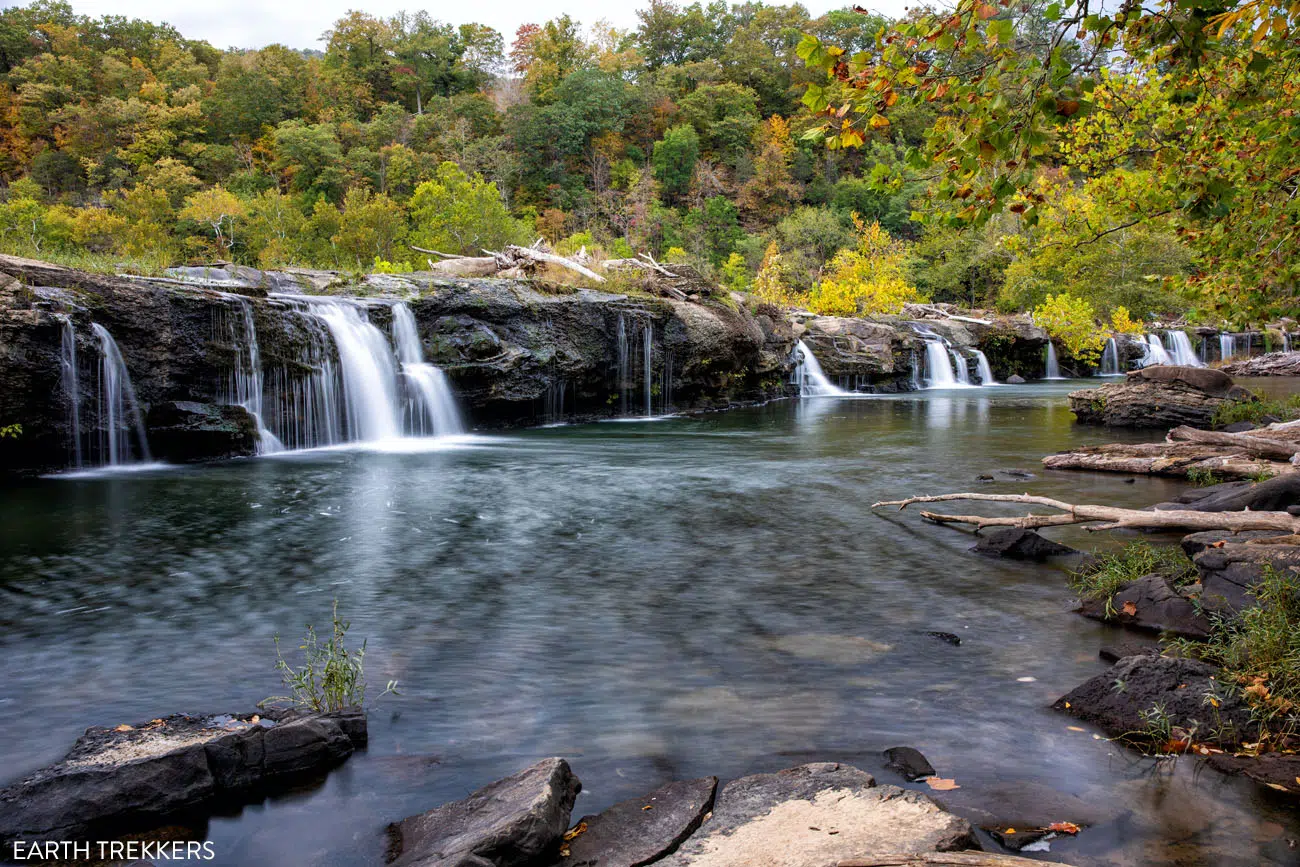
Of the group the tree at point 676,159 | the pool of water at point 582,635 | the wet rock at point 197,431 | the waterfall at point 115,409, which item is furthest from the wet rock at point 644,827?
the tree at point 676,159

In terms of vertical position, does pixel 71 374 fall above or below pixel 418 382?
Result: above

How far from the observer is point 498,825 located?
320 cm

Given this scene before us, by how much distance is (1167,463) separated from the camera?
12023mm

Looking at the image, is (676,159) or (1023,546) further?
(676,159)

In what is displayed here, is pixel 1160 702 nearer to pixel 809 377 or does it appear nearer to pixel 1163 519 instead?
pixel 1163 519

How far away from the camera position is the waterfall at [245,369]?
15.2 m

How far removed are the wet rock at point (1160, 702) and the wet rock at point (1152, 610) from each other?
1161 mm

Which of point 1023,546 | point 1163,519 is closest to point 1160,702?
point 1023,546

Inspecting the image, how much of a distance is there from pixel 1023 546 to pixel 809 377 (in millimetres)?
23801

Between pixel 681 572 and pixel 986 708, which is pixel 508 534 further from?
pixel 986 708

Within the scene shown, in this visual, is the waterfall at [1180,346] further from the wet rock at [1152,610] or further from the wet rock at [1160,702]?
the wet rock at [1160,702]

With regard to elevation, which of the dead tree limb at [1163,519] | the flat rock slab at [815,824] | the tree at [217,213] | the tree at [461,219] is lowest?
the flat rock slab at [815,824]

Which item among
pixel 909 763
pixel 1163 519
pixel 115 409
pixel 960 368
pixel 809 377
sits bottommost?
pixel 909 763

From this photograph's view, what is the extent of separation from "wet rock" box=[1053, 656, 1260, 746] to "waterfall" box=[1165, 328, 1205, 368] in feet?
145
